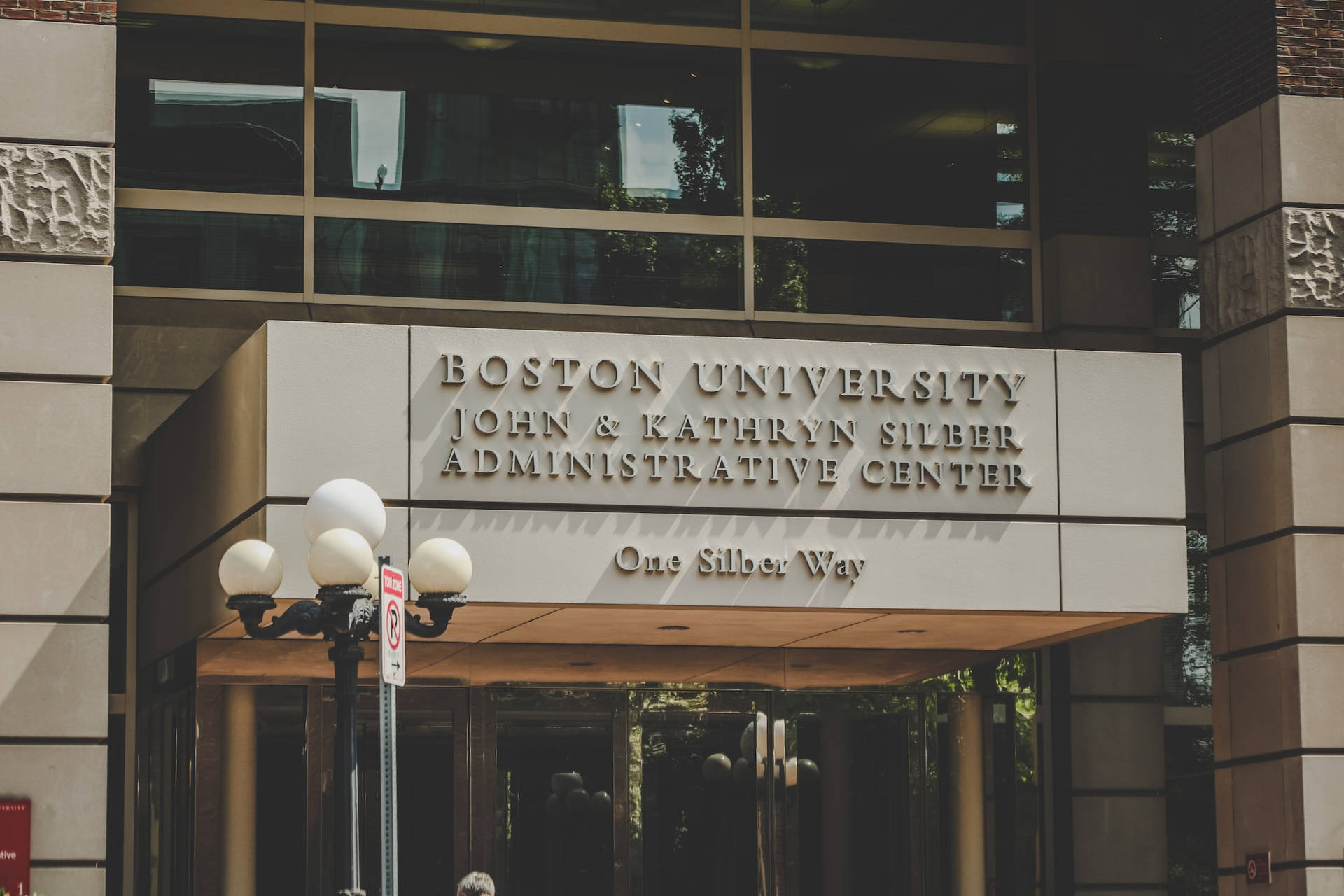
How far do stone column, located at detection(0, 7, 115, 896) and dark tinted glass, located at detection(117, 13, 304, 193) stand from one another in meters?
2.70

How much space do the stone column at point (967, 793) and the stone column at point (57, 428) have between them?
293 inches

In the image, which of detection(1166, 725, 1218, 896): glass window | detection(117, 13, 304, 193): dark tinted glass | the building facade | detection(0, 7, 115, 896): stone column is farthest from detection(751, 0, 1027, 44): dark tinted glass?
→ detection(1166, 725, 1218, 896): glass window

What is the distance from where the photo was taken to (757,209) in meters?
16.2

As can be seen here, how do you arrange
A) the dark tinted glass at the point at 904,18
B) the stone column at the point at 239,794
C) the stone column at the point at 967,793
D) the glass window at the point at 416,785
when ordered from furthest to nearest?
1. the dark tinted glass at the point at 904,18
2. the stone column at the point at 967,793
3. the glass window at the point at 416,785
4. the stone column at the point at 239,794

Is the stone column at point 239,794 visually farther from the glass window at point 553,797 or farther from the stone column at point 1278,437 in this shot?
the stone column at point 1278,437

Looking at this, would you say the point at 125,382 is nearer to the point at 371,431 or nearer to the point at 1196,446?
the point at 371,431

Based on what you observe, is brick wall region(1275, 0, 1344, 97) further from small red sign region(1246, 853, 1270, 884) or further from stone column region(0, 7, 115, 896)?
stone column region(0, 7, 115, 896)

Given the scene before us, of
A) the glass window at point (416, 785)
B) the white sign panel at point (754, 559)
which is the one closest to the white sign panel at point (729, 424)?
the white sign panel at point (754, 559)

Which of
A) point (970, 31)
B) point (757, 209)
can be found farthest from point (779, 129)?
point (970, 31)

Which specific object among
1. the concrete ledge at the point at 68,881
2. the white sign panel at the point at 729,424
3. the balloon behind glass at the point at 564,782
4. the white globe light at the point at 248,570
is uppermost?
the white sign panel at the point at 729,424

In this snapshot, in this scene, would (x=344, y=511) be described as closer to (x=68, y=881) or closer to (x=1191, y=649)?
(x=68, y=881)

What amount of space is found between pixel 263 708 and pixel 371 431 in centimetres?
338

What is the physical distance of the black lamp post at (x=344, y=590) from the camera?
8.73 m

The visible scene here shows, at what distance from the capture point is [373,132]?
1577 centimetres
